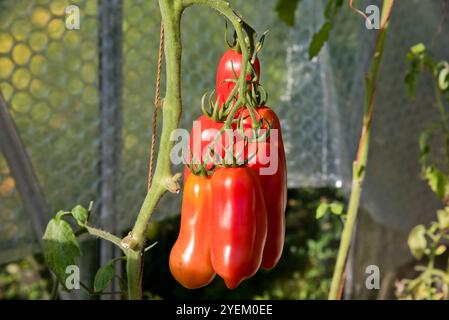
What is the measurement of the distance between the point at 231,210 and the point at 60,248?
10.0 inches

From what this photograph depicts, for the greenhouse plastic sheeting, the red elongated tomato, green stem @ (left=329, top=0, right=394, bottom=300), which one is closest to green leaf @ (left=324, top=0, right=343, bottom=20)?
green stem @ (left=329, top=0, right=394, bottom=300)

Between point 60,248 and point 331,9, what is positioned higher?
point 331,9

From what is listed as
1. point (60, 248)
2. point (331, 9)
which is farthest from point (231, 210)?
point (331, 9)

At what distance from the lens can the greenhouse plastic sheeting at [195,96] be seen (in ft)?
4.58

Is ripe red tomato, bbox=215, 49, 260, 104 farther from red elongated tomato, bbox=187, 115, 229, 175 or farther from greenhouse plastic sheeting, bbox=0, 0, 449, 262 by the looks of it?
greenhouse plastic sheeting, bbox=0, 0, 449, 262

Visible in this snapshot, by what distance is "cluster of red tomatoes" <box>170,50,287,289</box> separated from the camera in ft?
2.27

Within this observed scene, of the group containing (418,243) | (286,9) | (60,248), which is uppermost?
(286,9)

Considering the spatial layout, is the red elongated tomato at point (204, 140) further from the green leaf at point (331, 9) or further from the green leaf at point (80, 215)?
the green leaf at point (331, 9)

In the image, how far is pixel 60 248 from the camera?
2.77 feet

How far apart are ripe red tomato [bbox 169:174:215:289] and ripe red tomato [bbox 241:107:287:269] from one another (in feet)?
0.19

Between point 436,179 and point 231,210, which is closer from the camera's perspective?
point 231,210

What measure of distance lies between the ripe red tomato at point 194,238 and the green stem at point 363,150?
19.5 inches

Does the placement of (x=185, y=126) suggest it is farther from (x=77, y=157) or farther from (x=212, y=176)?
(x=212, y=176)

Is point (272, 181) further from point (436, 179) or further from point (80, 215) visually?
point (436, 179)
